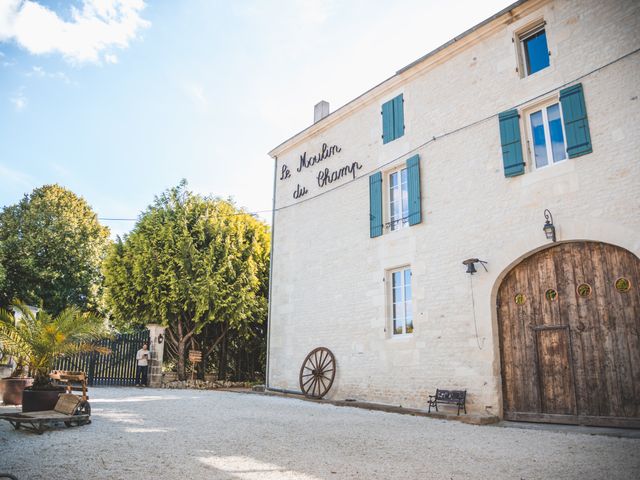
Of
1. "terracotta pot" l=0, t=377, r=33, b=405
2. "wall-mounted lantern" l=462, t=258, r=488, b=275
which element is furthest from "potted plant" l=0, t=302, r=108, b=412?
"wall-mounted lantern" l=462, t=258, r=488, b=275

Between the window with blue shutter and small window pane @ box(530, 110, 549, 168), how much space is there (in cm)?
302

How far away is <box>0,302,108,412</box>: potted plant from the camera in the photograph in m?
6.45

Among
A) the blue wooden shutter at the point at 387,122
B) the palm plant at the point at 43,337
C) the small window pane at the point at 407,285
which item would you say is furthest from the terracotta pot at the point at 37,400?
the blue wooden shutter at the point at 387,122

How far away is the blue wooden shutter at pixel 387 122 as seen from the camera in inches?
420

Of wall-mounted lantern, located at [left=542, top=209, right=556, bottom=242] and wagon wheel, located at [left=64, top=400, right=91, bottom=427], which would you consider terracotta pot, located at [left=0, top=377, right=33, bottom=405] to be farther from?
wall-mounted lantern, located at [left=542, top=209, right=556, bottom=242]

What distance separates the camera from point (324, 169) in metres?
12.4

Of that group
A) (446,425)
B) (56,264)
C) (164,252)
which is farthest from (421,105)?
(56,264)

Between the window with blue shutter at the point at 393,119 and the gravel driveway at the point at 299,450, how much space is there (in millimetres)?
6240

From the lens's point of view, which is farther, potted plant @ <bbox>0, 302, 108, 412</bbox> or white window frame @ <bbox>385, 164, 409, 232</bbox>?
white window frame @ <bbox>385, 164, 409, 232</bbox>

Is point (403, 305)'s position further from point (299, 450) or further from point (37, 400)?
point (37, 400)

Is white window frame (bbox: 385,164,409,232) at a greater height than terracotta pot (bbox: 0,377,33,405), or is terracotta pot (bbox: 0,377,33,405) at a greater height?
white window frame (bbox: 385,164,409,232)

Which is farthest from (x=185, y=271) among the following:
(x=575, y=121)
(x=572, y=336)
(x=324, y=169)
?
(x=575, y=121)

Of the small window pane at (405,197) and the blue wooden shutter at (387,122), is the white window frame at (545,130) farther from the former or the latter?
Result: the blue wooden shutter at (387,122)

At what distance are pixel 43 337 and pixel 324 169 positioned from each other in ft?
25.2
